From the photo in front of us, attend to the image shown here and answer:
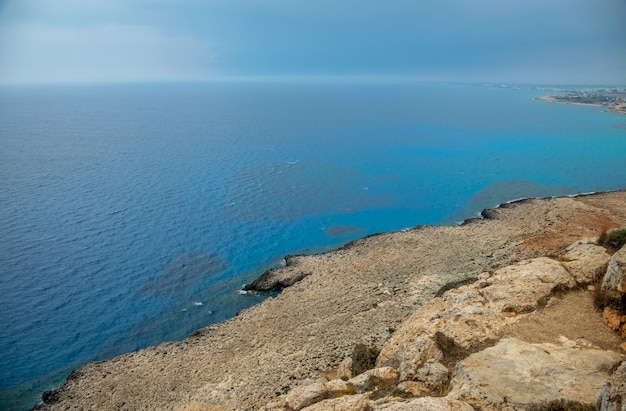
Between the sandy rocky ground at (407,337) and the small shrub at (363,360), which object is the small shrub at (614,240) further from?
the small shrub at (363,360)

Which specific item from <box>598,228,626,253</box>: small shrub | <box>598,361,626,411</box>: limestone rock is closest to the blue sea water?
<box>598,228,626,253</box>: small shrub

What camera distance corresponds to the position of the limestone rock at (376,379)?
19.2 metres

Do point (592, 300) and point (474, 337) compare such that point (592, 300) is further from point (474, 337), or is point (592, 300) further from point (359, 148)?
point (359, 148)

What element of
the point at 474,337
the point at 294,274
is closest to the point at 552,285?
the point at 474,337

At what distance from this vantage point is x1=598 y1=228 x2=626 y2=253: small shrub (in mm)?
26453

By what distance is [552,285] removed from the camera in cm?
2289

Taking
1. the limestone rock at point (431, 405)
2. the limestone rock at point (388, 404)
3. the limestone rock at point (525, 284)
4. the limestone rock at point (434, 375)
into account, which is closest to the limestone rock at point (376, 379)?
the limestone rock at point (434, 375)

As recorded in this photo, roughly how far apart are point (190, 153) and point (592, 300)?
9761 cm

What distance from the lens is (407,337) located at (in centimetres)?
2202

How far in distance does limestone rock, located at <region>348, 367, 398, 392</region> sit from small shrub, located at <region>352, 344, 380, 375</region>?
2.80 m

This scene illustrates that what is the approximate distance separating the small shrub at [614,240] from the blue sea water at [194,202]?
32.1m

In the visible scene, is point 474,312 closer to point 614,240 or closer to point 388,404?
point 388,404

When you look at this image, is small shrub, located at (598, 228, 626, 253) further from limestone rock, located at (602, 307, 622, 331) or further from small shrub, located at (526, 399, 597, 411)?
small shrub, located at (526, 399, 597, 411)

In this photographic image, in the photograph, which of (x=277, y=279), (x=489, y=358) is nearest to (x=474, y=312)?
(x=489, y=358)
